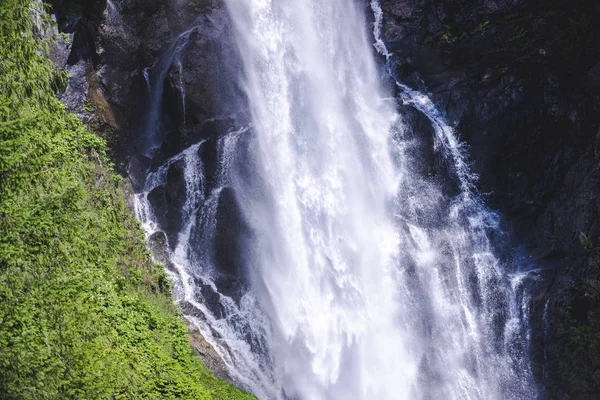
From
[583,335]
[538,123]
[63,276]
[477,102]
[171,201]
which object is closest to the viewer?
[63,276]

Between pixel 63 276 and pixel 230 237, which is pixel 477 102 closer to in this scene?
pixel 230 237

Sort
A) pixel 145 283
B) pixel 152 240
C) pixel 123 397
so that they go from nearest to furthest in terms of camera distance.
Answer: pixel 123 397, pixel 145 283, pixel 152 240

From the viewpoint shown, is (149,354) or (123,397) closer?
(123,397)

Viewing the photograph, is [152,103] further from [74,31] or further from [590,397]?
[590,397]

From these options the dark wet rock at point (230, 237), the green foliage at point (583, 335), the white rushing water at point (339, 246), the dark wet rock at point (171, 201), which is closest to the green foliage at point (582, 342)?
the green foliage at point (583, 335)

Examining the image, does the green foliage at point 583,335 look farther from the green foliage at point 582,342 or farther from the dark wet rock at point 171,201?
the dark wet rock at point 171,201

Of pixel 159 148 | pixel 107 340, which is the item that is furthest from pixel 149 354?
pixel 159 148

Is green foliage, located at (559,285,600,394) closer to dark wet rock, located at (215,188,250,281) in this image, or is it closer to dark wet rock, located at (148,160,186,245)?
dark wet rock, located at (215,188,250,281)

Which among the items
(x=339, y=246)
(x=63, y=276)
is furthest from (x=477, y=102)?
(x=63, y=276)
